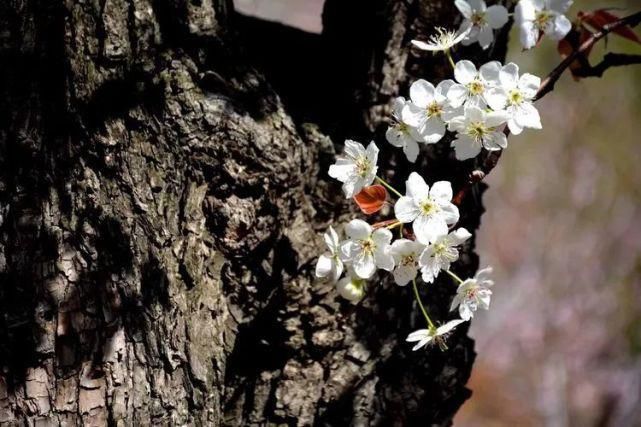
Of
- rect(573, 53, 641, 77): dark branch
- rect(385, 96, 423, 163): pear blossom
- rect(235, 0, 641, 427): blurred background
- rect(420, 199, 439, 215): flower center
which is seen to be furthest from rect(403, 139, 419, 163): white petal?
rect(235, 0, 641, 427): blurred background

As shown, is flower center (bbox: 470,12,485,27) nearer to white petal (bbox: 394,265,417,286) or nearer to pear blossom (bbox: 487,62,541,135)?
pear blossom (bbox: 487,62,541,135)

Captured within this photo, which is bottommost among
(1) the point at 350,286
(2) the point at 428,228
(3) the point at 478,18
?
(1) the point at 350,286

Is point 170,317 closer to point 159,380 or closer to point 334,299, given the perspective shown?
point 159,380

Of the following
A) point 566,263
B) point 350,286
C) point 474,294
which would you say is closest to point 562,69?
point 474,294

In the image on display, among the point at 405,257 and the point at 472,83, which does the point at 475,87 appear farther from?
the point at 405,257

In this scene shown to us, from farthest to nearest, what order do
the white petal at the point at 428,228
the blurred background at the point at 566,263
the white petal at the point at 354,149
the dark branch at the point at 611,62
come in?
the blurred background at the point at 566,263 → the dark branch at the point at 611,62 → the white petal at the point at 354,149 → the white petal at the point at 428,228

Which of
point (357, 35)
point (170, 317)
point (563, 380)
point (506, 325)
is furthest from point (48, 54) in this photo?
point (506, 325)

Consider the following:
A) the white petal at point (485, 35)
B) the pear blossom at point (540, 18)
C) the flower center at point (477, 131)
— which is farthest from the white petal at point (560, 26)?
the flower center at point (477, 131)

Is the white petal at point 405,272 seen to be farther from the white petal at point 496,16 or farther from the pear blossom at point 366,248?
the white petal at point 496,16
